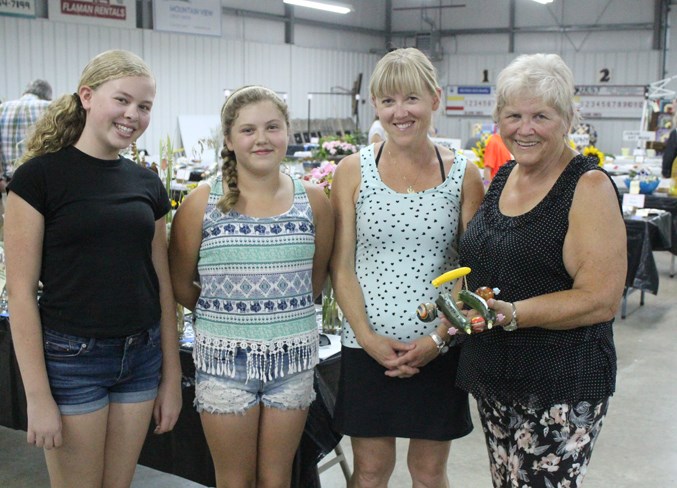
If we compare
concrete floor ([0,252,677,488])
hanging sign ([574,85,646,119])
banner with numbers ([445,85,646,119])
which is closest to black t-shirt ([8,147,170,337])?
concrete floor ([0,252,677,488])

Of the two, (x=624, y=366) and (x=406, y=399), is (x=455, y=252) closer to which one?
(x=406, y=399)

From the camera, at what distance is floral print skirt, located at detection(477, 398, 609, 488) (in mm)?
1584

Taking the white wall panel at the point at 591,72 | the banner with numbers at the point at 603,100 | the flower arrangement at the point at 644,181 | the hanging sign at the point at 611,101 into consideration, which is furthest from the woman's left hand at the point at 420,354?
the white wall panel at the point at 591,72

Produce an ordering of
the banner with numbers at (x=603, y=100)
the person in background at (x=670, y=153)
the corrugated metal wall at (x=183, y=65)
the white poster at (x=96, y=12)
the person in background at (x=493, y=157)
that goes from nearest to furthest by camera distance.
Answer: the person in background at (x=493, y=157) < the person in background at (x=670, y=153) < the corrugated metal wall at (x=183, y=65) < the white poster at (x=96, y=12) < the banner with numbers at (x=603, y=100)

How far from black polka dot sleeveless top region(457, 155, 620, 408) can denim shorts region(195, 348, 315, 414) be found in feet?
1.51

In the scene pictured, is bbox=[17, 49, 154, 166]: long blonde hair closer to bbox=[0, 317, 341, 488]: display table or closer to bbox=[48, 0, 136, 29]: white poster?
bbox=[0, 317, 341, 488]: display table

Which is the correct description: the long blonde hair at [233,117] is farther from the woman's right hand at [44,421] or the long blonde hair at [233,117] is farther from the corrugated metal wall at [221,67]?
the corrugated metal wall at [221,67]

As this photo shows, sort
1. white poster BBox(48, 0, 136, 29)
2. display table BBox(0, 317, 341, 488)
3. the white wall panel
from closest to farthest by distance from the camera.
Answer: display table BBox(0, 317, 341, 488)
white poster BBox(48, 0, 136, 29)
the white wall panel

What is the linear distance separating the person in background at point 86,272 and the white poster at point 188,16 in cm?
1122

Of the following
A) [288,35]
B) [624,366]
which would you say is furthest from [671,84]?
[624,366]

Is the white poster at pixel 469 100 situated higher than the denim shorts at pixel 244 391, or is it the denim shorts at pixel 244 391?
the white poster at pixel 469 100

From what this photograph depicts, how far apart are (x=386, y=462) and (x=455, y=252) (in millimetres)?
567

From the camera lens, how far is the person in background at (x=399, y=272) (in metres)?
1.85

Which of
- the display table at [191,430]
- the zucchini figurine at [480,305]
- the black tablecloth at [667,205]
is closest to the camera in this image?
the zucchini figurine at [480,305]
